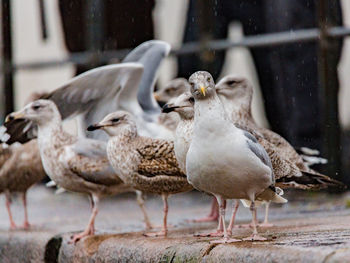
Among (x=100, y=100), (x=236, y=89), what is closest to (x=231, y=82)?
(x=236, y=89)

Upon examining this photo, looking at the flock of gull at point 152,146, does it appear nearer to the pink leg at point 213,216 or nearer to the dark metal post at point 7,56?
the pink leg at point 213,216

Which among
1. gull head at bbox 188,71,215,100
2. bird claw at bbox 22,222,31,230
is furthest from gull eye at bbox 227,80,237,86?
gull head at bbox 188,71,215,100

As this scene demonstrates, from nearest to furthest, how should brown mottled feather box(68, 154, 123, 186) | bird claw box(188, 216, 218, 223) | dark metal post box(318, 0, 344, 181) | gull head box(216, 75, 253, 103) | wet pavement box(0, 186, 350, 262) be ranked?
wet pavement box(0, 186, 350, 262)
brown mottled feather box(68, 154, 123, 186)
gull head box(216, 75, 253, 103)
bird claw box(188, 216, 218, 223)
dark metal post box(318, 0, 344, 181)

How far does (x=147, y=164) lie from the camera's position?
552 centimetres

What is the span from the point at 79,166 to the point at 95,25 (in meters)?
5.10

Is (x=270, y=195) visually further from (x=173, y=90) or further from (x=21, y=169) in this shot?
(x=173, y=90)

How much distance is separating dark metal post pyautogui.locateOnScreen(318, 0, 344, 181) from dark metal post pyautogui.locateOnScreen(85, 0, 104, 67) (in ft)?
10.1

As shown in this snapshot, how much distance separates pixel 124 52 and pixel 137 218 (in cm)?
362

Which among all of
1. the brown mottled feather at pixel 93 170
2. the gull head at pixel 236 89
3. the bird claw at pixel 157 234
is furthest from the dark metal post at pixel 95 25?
the bird claw at pixel 157 234

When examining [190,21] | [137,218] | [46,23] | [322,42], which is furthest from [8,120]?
[46,23]

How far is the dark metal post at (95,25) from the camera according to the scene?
10.8 meters

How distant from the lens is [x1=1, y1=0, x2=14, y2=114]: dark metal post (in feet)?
39.2

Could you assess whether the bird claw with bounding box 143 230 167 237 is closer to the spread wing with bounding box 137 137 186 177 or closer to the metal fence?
the spread wing with bounding box 137 137 186 177

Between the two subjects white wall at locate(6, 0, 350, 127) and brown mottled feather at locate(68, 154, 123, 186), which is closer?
brown mottled feather at locate(68, 154, 123, 186)
